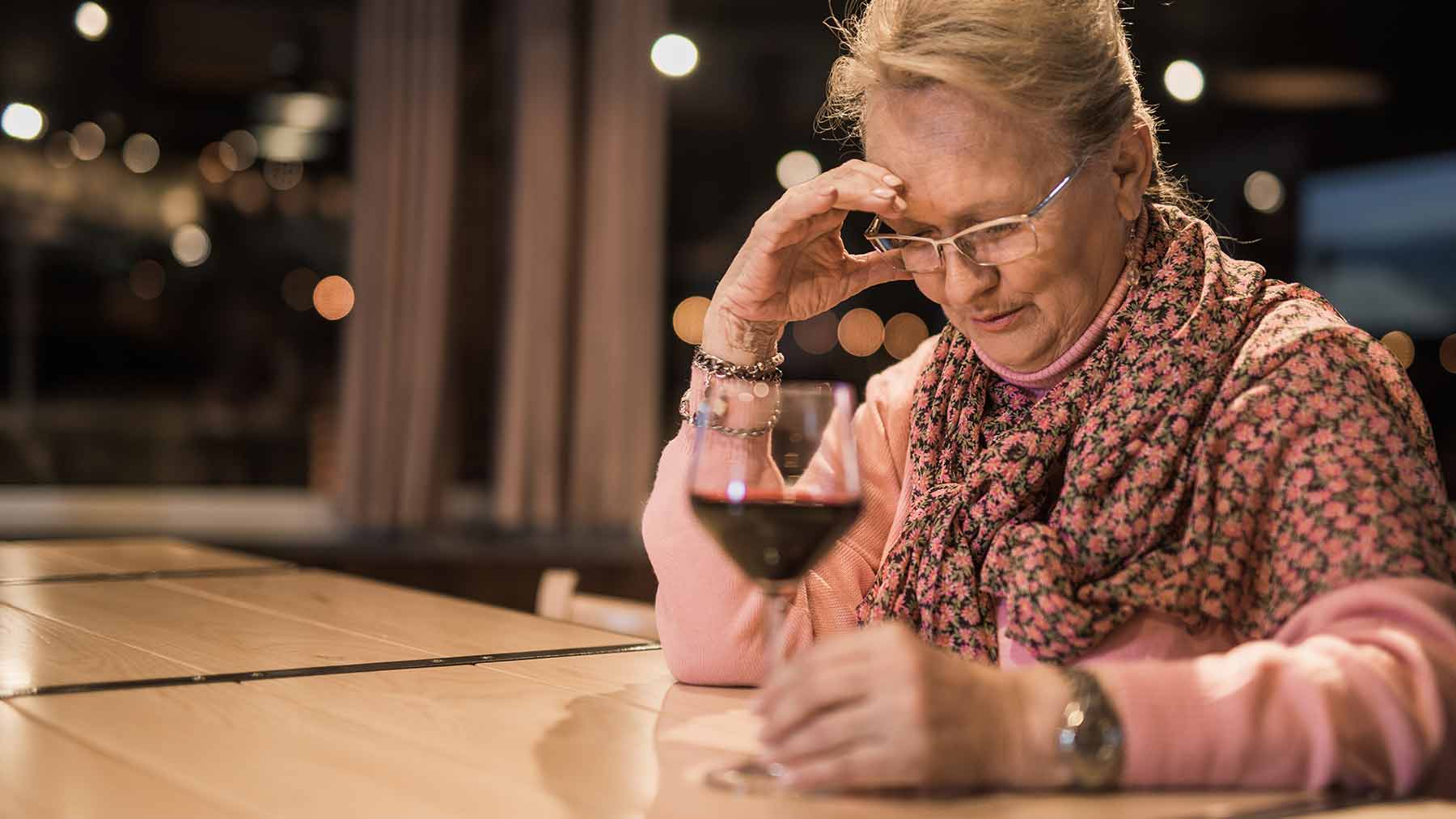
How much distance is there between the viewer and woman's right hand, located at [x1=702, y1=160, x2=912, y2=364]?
4.99 ft

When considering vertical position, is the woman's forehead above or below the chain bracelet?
above

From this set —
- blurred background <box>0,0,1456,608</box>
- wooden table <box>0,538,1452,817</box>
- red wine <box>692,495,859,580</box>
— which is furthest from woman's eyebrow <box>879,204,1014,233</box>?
blurred background <box>0,0,1456,608</box>

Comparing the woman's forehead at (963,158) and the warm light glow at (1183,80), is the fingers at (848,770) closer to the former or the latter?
the woman's forehead at (963,158)

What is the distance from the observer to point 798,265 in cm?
171

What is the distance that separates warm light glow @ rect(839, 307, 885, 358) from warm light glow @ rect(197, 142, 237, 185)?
2.23m

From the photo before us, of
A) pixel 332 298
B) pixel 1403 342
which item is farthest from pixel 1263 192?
pixel 332 298

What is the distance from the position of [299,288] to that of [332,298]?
0.51ft

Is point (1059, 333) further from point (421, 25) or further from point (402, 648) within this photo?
point (421, 25)

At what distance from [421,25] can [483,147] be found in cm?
46

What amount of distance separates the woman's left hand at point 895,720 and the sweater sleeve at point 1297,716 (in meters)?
0.08

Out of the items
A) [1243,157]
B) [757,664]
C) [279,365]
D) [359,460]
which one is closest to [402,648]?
[757,664]

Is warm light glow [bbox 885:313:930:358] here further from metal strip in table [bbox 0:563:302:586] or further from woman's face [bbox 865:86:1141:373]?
woman's face [bbox 865:86:1141:373]

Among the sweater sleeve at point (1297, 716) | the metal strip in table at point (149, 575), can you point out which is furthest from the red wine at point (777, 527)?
the metal strip in table at point (149, 575)

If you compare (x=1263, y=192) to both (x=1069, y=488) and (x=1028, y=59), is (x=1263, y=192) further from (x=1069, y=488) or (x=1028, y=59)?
(x=1069, y=488)
